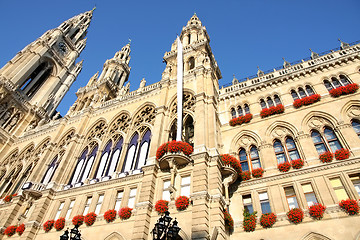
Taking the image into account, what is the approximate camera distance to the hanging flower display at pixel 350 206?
1349 cm

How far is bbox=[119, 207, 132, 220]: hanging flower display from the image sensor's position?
17469 mm

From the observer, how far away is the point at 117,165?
22531mm

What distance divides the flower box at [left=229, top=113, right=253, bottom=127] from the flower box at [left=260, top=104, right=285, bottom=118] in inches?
43.1

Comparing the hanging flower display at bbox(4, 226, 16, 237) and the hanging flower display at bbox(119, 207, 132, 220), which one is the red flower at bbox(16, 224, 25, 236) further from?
the hanging flower display at bbox(119, 207, 132, 220)

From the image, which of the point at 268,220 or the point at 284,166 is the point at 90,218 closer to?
the point at 268,220

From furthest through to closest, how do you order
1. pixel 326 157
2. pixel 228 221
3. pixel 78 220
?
pixel 78 220, pixel 326 157, pixel 228 221

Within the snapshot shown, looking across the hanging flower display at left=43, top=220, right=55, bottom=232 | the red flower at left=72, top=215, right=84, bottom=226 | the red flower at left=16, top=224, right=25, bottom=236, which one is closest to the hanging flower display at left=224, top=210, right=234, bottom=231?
the red flower at left=72, top=215, right=84, bottom=226

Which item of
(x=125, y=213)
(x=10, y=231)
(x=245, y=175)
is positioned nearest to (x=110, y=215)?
(x=125, y=213)

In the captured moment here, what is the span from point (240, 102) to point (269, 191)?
32.6ft

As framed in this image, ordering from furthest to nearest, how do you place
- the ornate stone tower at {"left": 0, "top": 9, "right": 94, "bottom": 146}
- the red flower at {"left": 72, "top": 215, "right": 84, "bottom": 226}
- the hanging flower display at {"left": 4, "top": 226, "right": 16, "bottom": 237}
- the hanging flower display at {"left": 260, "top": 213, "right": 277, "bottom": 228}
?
1. the ornate stone tower at {"left": 0, "top": 9, "right": 94, "bottom": 146}
2. the hanging flower display at {"left": 4, "top": 226, "right": 16, "bottom": 237}
3. the red flower at {"left": 72, "top": 215, "right": 84, "bottom": 226}
4. the hanging flower display at {"left": 260, "top": 213, "right": 277, "bottom": 228}

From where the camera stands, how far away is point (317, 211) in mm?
14102

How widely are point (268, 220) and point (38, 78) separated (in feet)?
155

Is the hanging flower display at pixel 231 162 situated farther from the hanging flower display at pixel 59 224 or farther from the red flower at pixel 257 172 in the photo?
the hanging flower display at pixel 59 224

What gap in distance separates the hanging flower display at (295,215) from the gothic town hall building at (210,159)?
0.33m
